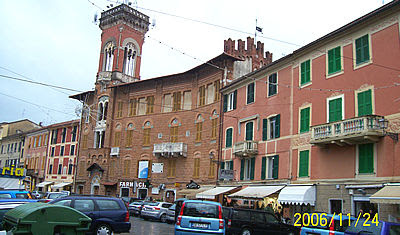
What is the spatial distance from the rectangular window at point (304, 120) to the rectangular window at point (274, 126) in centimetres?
233

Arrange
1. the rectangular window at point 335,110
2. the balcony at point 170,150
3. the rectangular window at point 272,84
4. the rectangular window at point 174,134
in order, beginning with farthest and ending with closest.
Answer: the rectangular window at point 174,134 < the balcony at point 170,150 < the rectangular window at point 272,84 < the rectangular window at point 335,110

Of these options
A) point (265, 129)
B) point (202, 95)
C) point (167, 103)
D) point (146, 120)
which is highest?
point (202, 95)

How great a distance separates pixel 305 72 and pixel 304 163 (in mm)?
5531

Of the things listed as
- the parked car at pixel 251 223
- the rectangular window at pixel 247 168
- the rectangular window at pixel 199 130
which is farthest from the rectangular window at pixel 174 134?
the parked car at pixel 251 223

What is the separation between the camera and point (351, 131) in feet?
63.6

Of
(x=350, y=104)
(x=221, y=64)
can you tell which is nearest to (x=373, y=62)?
(x=350, y=104)

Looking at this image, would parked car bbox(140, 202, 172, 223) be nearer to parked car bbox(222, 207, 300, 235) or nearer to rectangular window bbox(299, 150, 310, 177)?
rectangular window bbox(299, 150, 310, 177)

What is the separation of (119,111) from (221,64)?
15.8m

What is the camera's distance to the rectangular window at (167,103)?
4188 cm

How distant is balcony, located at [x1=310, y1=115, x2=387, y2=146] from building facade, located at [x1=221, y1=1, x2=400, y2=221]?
0.15 ft

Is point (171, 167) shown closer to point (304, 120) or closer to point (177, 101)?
point (177, 101)

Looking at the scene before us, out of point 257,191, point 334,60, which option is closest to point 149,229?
point 257,191

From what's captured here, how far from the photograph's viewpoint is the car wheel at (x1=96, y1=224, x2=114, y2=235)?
13.6m

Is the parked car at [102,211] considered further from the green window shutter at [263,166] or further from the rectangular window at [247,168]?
the rectangular window at [247,168]
